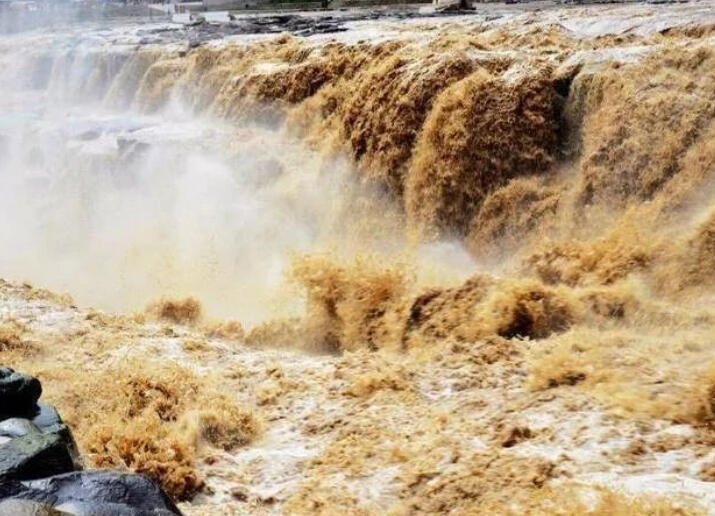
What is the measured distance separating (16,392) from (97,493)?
1.64 meters

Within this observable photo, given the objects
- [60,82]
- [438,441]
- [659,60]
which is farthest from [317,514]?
[60,82]

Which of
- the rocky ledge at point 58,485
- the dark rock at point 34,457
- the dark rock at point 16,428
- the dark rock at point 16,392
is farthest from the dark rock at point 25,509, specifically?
the dark rock at point 16,392

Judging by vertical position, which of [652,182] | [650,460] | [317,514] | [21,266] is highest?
[652,182]

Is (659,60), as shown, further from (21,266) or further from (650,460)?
(21,266)

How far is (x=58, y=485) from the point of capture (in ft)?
12.9

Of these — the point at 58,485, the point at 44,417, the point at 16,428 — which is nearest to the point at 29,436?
the point at 16,428

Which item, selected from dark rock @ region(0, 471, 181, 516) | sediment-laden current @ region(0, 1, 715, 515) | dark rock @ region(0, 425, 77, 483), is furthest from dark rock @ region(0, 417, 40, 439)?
dark rock @ region(0, 471, 181, 516)

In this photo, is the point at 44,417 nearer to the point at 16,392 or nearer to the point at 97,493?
the point at 16,392

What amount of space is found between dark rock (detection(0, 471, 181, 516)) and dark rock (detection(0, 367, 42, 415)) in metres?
1.33

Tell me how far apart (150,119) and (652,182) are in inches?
469

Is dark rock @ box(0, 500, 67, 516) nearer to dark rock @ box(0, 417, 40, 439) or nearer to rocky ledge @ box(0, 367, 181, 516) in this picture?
rocky ledge @ box(0, 367, 181, 516)

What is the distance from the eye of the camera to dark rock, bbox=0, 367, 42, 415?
16.7 feet

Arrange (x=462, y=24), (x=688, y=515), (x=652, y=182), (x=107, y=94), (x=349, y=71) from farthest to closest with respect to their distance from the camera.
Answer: (x=107, y=94) → (x=462, y=24) → (x=349, y=71) → (x=652, y=182) → (x=688, y=515)

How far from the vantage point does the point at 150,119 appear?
16578 millimetres
